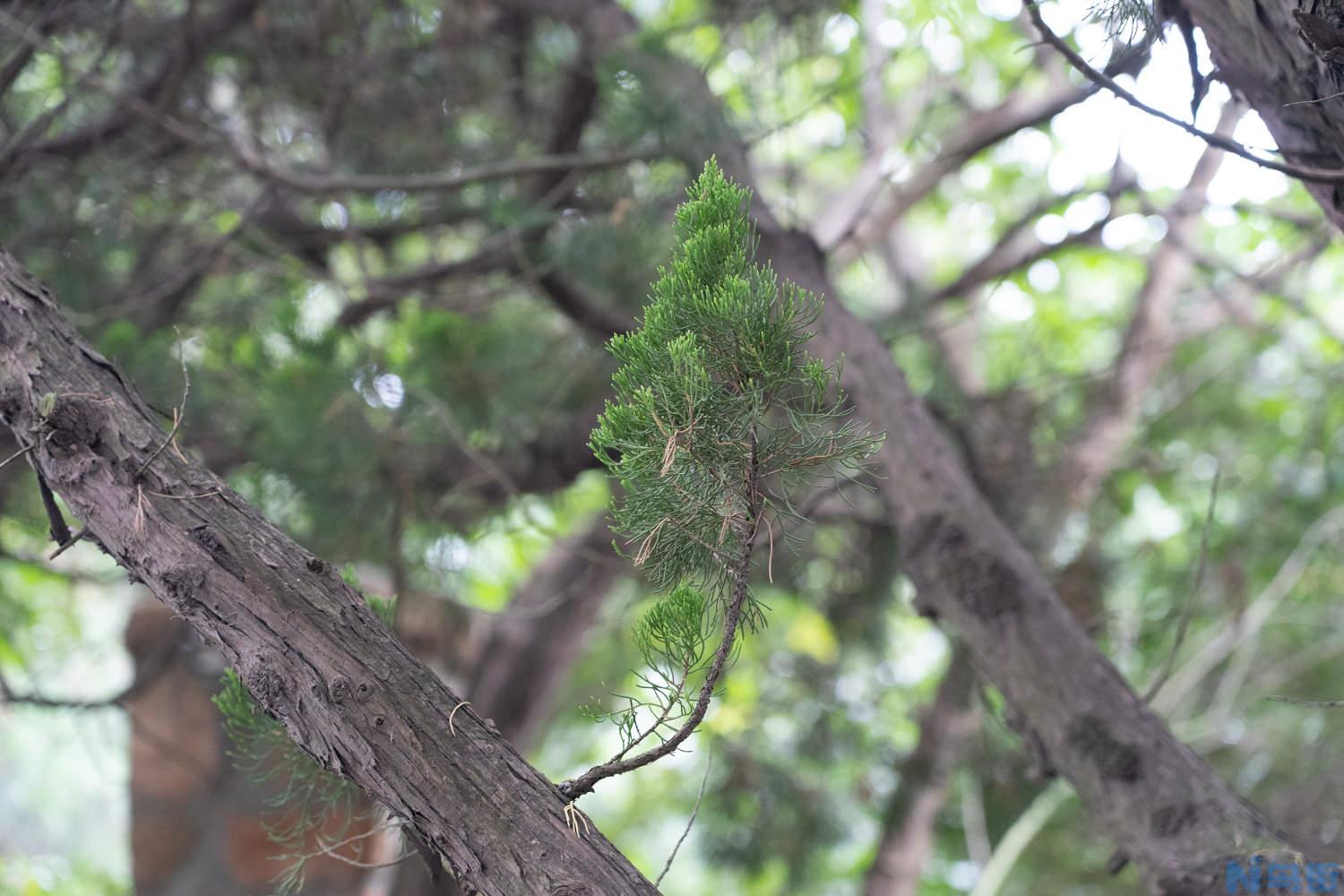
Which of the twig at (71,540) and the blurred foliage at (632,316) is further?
the blurred foliage at (632,316)

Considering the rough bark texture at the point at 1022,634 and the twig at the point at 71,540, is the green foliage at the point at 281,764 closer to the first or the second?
the twig at the point at 71,540

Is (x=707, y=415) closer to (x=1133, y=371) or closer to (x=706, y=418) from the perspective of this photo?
(x=706, y=418)

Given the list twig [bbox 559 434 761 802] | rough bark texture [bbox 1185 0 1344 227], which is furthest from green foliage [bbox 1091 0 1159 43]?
twig [bbox 559 434 761 802]

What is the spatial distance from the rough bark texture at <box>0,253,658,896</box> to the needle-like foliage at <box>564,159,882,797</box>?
7cm

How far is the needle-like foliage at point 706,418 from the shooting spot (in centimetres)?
76

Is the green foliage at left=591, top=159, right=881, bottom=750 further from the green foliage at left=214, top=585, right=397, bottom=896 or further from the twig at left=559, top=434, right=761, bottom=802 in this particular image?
the green foliage at left=214, top=585, right=397, bottom=896

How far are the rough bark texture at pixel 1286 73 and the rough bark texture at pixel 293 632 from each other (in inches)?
34.5

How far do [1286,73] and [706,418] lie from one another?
2.23 feet

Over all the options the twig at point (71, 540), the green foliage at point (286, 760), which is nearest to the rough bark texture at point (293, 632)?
the twig at point (71, 540)

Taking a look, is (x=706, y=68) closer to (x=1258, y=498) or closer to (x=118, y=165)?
(x=118, y=165)

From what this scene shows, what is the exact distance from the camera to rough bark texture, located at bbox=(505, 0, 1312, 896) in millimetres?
1211

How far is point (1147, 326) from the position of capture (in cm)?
278

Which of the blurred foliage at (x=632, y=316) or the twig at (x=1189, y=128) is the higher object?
the blurred foliage at (x=632, y=316)

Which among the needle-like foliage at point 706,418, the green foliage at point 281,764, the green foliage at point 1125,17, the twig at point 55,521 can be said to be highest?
the green foliage at point 1125,17
